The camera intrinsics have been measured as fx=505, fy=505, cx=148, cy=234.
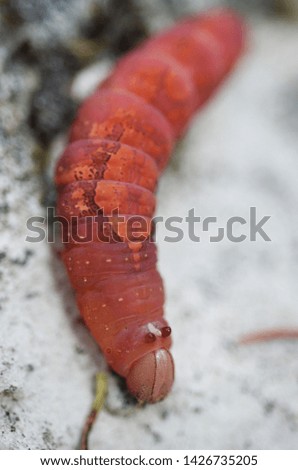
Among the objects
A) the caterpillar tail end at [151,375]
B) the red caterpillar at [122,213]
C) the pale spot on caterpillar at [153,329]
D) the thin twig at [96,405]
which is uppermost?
the red caterpillar at [122,213]

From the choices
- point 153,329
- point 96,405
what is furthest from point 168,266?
point 96,405

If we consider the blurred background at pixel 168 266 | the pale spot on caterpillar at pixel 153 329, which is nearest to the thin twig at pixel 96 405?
the blurred background at pixel 168 266

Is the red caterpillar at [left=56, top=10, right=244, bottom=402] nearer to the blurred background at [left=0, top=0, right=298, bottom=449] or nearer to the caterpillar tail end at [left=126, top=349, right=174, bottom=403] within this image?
the caterpillar tail end at [left=126, top=349, right=174, bottom=403]

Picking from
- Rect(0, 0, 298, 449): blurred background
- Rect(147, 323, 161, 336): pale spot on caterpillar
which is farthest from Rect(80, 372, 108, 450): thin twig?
Rect(147, 323, 161, 336): pale spot on caterpillar

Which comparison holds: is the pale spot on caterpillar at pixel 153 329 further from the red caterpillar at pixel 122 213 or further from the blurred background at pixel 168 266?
the blurred background at pixel 168 266

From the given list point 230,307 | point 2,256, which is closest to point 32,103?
point 2,256

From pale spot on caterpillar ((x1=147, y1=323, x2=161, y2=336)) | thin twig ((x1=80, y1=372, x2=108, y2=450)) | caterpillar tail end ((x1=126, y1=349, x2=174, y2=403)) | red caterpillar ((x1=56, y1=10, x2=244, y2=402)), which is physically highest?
red caterpillar ((x1=56, y1=10, x2=244, y2=402))
